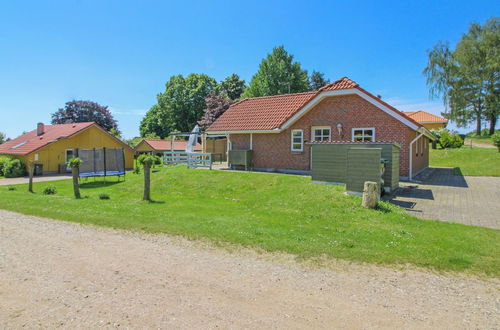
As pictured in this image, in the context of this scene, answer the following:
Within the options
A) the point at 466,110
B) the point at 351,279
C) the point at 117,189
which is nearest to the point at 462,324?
the point at 351,279

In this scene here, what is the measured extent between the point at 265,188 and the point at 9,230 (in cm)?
877

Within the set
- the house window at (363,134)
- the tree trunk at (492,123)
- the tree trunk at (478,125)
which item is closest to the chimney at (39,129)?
the house window at (363,134)

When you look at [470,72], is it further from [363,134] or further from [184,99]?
[184,99]

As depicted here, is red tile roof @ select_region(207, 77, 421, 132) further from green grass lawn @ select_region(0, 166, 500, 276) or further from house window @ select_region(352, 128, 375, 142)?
green grass lawn @ select_region(0, 166, 500, 276)

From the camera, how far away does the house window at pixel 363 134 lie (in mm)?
15534

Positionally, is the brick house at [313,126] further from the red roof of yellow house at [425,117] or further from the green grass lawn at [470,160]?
the red roof of yellow house at [425,117]

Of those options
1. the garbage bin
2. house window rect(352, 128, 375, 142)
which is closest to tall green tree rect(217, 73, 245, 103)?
the garbage bin

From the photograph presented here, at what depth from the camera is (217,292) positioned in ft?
14.1

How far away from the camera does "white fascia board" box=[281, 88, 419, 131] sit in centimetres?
1446

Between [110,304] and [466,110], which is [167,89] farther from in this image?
[110,304]

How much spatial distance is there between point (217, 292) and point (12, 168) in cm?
3130

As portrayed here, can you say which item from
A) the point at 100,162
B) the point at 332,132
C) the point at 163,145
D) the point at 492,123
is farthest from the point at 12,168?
the point at 492,123

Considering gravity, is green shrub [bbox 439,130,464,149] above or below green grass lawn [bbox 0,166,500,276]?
above

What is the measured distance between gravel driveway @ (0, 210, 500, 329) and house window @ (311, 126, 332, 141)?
1234 cm
